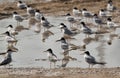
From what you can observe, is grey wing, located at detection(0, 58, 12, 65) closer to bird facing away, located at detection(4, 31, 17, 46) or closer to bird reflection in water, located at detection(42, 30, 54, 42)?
bird facing away, located at detection(4, 31, 17, 46)

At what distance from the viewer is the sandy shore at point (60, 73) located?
16.4 metres

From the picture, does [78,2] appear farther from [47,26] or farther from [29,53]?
[29,53]

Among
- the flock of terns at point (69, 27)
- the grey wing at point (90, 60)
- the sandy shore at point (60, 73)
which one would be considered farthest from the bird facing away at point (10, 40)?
the grey wing at point (90, 60)

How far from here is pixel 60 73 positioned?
16.9 metres

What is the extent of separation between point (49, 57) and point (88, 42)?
165 inches

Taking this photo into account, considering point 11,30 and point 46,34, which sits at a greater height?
point 11,30

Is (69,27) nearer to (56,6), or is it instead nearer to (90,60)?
(56,6)

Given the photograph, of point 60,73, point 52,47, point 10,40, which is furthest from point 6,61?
point 10,40

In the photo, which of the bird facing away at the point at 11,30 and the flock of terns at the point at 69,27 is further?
the bird facing away at the point at 11,30

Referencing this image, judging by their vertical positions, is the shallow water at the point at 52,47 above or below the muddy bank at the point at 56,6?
below

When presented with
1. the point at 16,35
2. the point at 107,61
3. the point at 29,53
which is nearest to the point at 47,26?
the point at 16,35

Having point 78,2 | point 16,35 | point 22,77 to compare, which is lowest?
point 22,77

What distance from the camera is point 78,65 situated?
1844 cm

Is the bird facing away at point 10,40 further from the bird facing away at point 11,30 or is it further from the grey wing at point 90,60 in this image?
the grey wing at point 90,60
